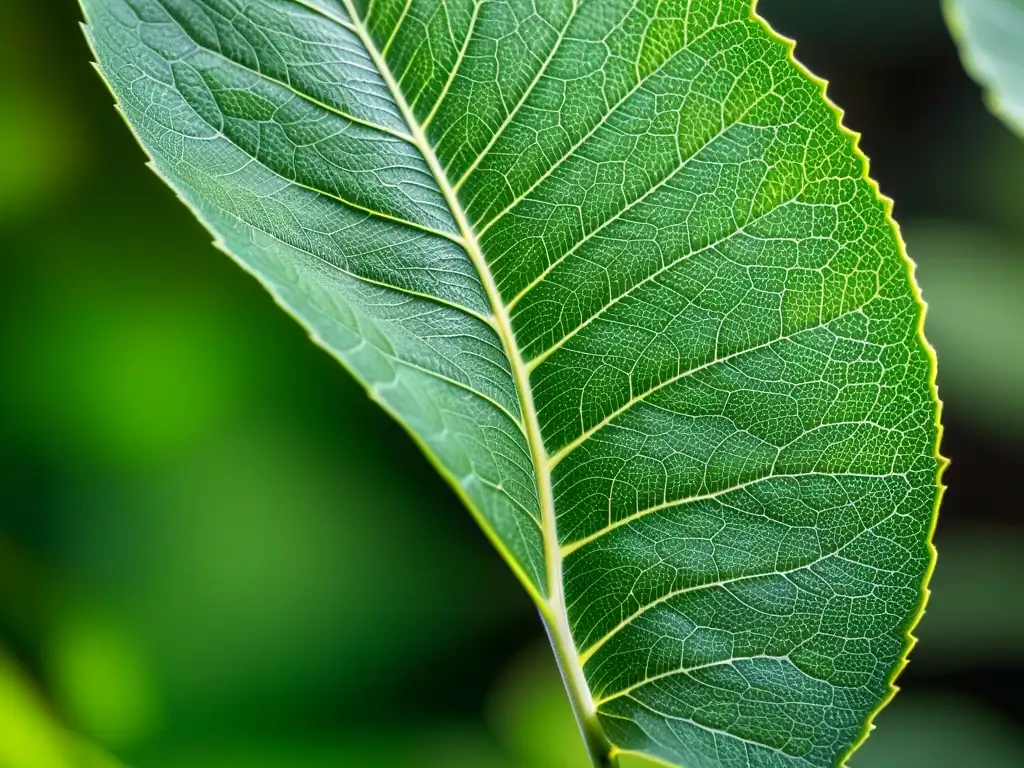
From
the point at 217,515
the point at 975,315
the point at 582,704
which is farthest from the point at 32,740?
the point at 975,315

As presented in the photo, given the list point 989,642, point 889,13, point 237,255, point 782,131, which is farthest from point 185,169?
point 889,13

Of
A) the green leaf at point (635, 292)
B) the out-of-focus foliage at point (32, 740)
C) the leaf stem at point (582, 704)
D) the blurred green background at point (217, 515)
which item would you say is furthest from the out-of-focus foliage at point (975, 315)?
the out-of-focus foliage at point (32, 740)

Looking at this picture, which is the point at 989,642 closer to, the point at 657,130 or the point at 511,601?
the point at 511,601

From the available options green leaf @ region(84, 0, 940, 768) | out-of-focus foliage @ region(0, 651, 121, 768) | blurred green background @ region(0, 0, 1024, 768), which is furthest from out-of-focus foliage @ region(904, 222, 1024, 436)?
out-of-focus foliage @ region(0, 651, 121, 768)

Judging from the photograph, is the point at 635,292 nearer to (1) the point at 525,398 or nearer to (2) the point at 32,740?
(1) the point at 525,398

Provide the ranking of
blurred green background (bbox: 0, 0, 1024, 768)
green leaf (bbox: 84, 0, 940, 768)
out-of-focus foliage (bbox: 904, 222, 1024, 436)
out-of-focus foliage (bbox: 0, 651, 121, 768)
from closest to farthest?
1. green leaf (bbox: 84, 0, 940, 768)
2. out-of-focus foliage (bbox: 0, 651, 121, 768)
3. blurred green background (bbox: 0, 0, 1024, 768)
4. out-of-focus foliage (bbox: 904, 222, 1024, 436)

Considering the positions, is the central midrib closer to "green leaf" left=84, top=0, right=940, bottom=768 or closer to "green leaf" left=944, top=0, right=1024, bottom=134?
"green leaf" left=84, top=0, right=940, bottom=768

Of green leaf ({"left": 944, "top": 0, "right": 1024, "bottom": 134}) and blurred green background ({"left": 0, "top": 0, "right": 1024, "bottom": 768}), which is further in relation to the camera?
blurred green background ({"left": 0, "top": 0, "right": 1024, "bottom": 768})

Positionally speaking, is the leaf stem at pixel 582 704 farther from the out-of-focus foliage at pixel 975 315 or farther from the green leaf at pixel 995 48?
the out-of-focus foliage at pixel 975 315
